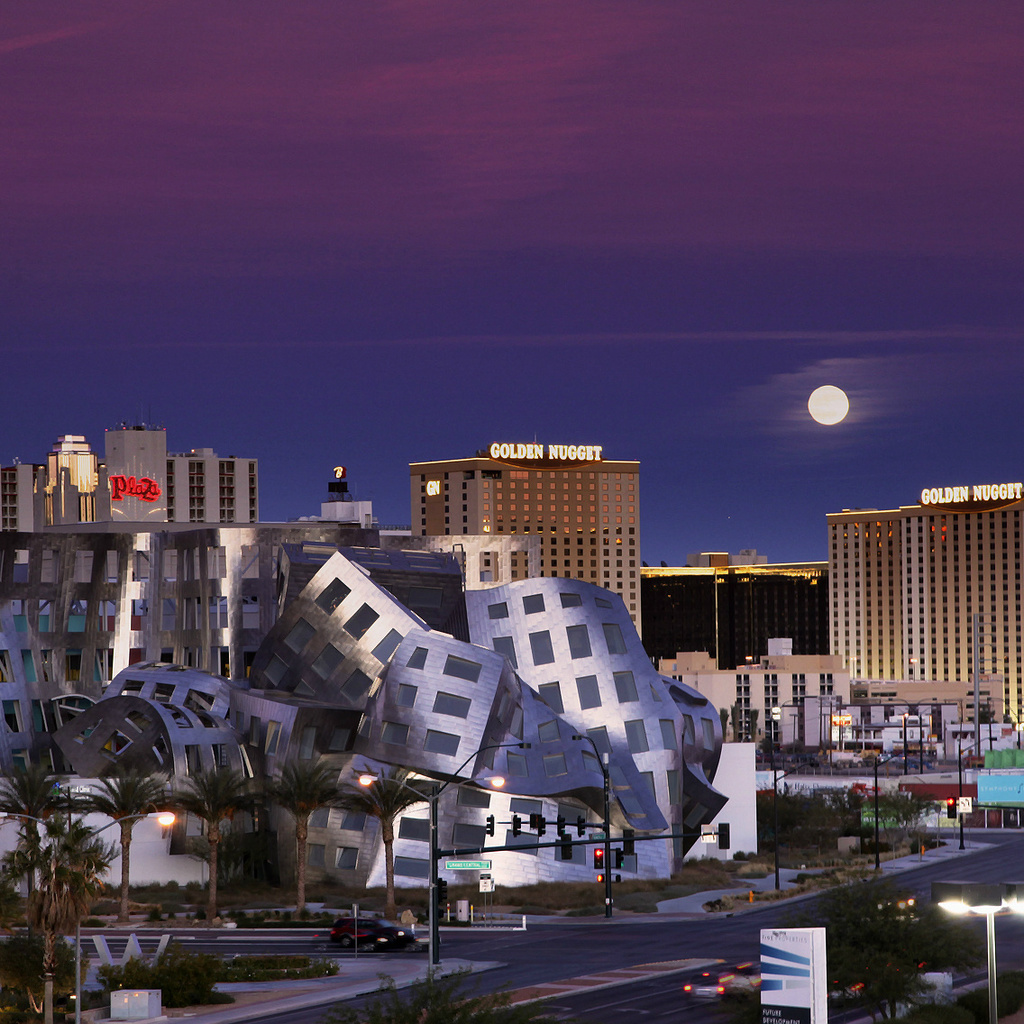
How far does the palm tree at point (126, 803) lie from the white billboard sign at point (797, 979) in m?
47.9

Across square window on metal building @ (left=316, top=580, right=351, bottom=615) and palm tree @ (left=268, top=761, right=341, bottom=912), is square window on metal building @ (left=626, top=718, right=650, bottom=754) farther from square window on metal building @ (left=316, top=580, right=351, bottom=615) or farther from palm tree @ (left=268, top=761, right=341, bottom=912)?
palm tree @ (left=268, top=761, right=341, bottom=912)

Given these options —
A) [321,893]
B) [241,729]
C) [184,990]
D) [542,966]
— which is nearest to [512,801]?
[321,893]

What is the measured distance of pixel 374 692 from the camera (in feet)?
290

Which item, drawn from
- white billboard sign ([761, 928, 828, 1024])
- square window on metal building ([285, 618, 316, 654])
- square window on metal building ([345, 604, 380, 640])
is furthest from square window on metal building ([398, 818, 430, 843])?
white billboard sign ([761, 928, 828, 1024])

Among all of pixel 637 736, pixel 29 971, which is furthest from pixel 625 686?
pixel 29 971

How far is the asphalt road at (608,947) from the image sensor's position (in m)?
50.2

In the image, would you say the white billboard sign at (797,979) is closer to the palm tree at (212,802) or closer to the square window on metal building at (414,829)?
the palm tree at (212,802)

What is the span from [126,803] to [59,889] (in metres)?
31.4

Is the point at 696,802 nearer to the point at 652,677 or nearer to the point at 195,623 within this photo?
the point at 652,677

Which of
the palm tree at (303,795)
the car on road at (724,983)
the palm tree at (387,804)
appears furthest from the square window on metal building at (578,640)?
the car on road at (724,983)

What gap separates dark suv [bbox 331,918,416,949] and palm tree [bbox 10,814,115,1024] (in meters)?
19.7

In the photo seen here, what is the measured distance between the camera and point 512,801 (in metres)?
85.8

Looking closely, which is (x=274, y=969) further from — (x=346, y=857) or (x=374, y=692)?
(x=374, y=692)

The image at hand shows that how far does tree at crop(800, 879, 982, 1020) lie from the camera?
150 ft
